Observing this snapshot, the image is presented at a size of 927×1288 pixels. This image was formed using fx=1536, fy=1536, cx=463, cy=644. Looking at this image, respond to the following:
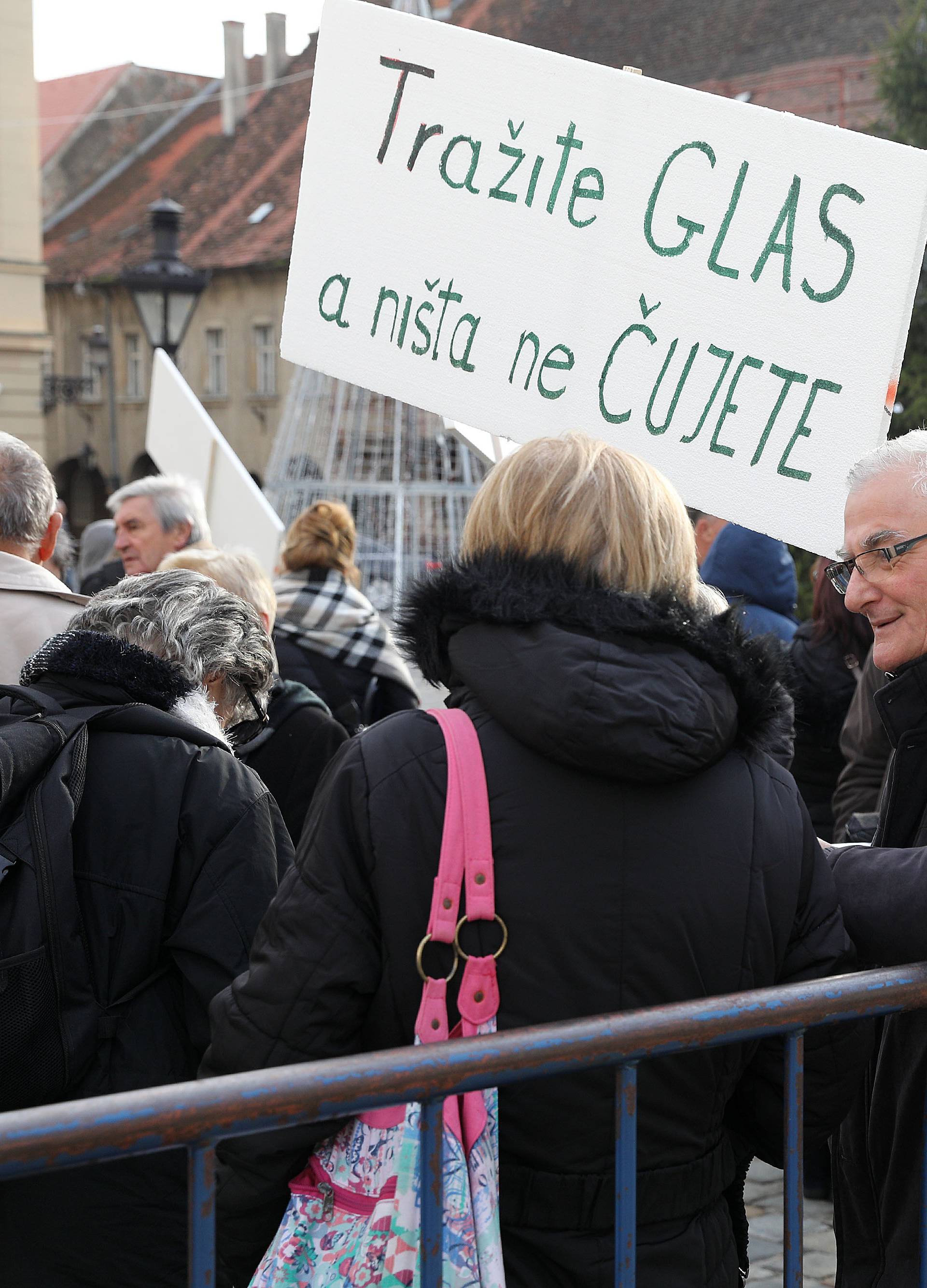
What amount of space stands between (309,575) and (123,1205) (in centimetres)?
323

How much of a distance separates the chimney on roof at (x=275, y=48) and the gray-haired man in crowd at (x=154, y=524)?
1440 inches

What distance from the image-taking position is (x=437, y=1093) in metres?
1.54

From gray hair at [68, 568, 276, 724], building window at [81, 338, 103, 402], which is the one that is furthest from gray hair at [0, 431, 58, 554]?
building window at [81, 338, 103, 402]

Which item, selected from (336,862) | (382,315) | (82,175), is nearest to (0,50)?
(82,175)

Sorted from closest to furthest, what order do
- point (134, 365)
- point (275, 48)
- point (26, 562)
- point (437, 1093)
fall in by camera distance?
point (437, 1093) → point (26, 562) → point (134, 365) → point (275, 48)

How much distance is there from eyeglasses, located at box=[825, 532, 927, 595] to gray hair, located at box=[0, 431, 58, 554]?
5.73 ft

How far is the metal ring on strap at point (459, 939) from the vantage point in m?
1.70

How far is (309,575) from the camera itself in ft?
17.3

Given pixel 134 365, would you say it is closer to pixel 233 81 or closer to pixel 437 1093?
pixel 233 81

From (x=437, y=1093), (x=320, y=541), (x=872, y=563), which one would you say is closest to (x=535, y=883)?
(x=437, y=1093)

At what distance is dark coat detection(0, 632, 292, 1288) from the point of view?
218 centimetres

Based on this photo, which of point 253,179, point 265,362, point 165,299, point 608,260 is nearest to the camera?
point 608,260

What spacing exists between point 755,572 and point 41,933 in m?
3.18

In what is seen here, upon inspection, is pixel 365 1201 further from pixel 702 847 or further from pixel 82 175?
pixel 82 175
